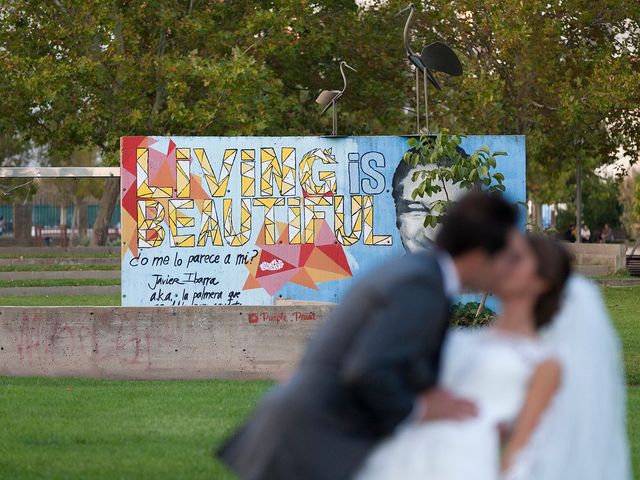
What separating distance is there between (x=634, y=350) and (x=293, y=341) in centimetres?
487

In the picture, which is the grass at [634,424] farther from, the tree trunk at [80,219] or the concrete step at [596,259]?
the tree trunk at [80,219]

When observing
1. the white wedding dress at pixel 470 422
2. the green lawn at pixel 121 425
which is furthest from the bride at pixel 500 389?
the green lawn at pixel 121 425

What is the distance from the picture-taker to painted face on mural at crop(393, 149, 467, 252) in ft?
62.4

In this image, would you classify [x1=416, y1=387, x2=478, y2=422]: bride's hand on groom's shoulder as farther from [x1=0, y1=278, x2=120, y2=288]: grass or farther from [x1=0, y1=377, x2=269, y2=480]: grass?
[x1=0, y1=278, x2=120, y2=288]: grass

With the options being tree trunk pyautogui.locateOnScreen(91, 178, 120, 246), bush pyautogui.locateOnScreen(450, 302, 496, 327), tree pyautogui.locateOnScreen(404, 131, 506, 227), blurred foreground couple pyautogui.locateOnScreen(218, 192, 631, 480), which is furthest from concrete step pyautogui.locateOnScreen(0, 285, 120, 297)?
blurred foreground couple pyautogui.locateOnScreen(218, 192, 631, 480)

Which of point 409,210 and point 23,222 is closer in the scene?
point 409,210

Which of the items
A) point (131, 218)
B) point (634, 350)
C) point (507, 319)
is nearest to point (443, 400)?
point (507, 319)

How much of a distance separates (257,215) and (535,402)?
47.2 feet

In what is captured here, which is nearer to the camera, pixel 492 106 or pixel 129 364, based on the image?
pixel 129 364

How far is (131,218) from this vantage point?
758 inches

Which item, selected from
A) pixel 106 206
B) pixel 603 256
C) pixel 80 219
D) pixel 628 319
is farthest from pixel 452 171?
pixel 80 219

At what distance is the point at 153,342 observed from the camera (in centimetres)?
1466

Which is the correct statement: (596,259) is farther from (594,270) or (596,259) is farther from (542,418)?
(542,418)

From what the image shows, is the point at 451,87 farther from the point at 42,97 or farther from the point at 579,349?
the point at 579,349
